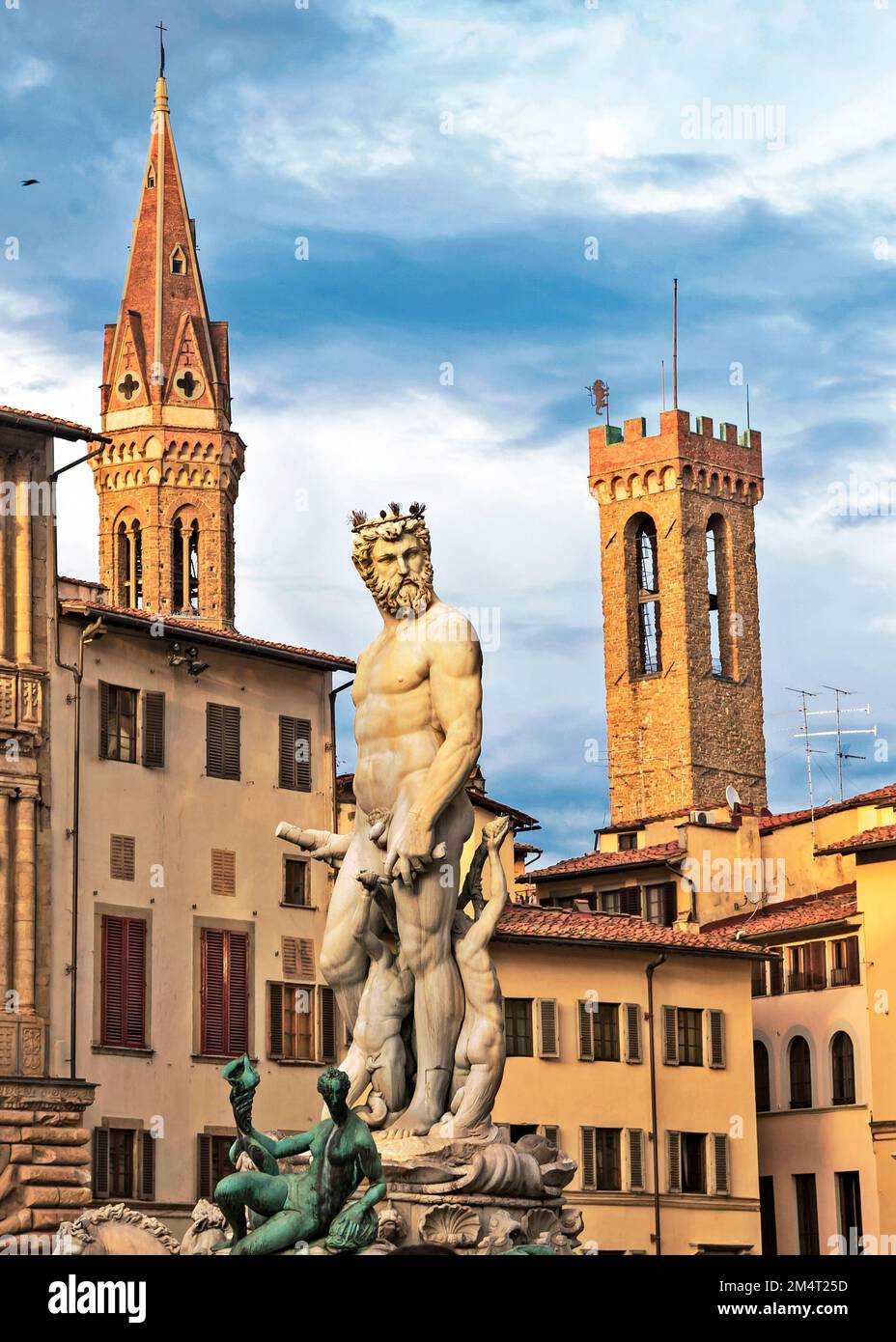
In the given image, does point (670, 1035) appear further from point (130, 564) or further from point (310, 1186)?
point (130, 564)

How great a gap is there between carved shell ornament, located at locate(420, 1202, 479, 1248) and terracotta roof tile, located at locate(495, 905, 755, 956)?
133 ft

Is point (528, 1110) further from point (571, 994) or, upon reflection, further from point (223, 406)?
point (223, 406)

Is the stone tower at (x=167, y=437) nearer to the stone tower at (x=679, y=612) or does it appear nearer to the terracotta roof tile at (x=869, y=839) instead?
the stone tower at (x=679, y=612)

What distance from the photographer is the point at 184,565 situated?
371ft

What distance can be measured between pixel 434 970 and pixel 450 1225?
5.84 feet

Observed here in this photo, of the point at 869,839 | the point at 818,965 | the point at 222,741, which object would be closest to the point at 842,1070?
the point at 818,965

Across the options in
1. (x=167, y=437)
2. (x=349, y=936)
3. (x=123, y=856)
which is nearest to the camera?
(x=349, y=936)

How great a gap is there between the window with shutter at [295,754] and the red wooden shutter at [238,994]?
3859mm

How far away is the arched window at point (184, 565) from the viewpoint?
369 feet
